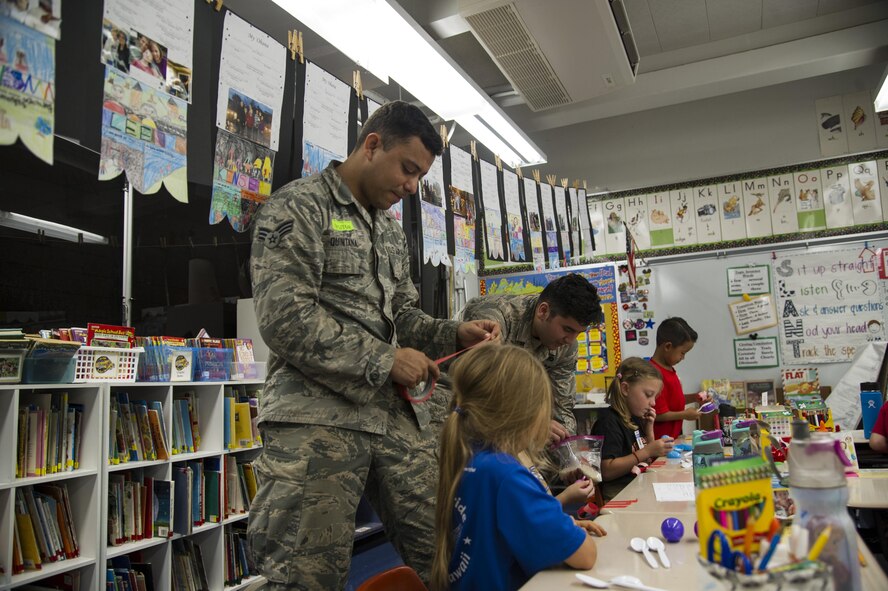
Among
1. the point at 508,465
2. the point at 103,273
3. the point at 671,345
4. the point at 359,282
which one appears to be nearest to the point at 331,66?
the point at 103,273

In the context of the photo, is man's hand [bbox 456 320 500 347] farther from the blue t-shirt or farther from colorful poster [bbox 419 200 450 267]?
colorful poster [bbox 419 200 450 267]

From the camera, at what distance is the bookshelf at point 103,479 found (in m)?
2.50

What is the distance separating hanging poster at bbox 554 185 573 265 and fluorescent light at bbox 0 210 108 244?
3.28m

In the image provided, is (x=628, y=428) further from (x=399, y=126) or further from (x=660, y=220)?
(x=660, y=220)

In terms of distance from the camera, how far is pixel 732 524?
68 cm

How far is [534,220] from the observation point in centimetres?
426

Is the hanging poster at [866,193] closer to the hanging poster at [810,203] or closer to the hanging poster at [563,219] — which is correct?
the hanging poster at [810,203]

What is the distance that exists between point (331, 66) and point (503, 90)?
5.07ft

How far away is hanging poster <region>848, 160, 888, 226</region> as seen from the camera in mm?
5215

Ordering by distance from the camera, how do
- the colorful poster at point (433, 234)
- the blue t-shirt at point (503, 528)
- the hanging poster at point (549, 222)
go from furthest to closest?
the hanging poster at point (549, 222), the colorful poster at point (433, 234), the blue t-shirt at point (503, 528)

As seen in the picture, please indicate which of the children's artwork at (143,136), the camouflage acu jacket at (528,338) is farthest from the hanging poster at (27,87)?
the camouflage acu jacket at (528,338)

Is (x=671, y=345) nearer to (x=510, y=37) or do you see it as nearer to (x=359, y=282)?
(x=510, y=37)

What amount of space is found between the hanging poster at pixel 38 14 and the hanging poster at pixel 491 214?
8.15 ft

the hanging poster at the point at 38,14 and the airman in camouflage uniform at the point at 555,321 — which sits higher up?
the hanging poster at the point at 38,14
